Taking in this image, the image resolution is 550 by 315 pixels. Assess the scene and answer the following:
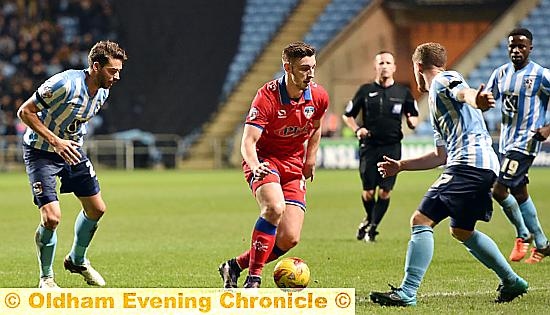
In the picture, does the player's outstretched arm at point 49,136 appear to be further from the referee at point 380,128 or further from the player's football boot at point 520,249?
the referee at point 380,128

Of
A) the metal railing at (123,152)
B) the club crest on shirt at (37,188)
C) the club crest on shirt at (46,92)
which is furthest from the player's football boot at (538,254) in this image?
the metal railing at (123,152)

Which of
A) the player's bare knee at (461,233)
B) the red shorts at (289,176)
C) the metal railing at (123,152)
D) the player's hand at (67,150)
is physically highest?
the player's hand at (67,150)

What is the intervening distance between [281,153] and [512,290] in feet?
6.16

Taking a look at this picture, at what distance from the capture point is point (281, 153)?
25.6ft

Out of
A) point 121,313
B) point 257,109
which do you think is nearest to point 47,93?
point 257,109

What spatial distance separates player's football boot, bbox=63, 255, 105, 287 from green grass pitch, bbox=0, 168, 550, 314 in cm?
8

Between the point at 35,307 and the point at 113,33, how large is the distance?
26.9 m

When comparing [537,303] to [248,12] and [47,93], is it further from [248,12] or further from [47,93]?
[248,12]

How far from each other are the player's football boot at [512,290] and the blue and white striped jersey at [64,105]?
3.28 meters

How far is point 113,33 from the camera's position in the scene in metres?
32.6

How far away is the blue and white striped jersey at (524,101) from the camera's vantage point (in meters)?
9.39

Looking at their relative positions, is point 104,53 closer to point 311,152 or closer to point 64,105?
point 64,105

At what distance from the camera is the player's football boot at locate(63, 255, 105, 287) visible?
8.40m

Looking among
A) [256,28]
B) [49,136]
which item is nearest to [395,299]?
[49,136]
